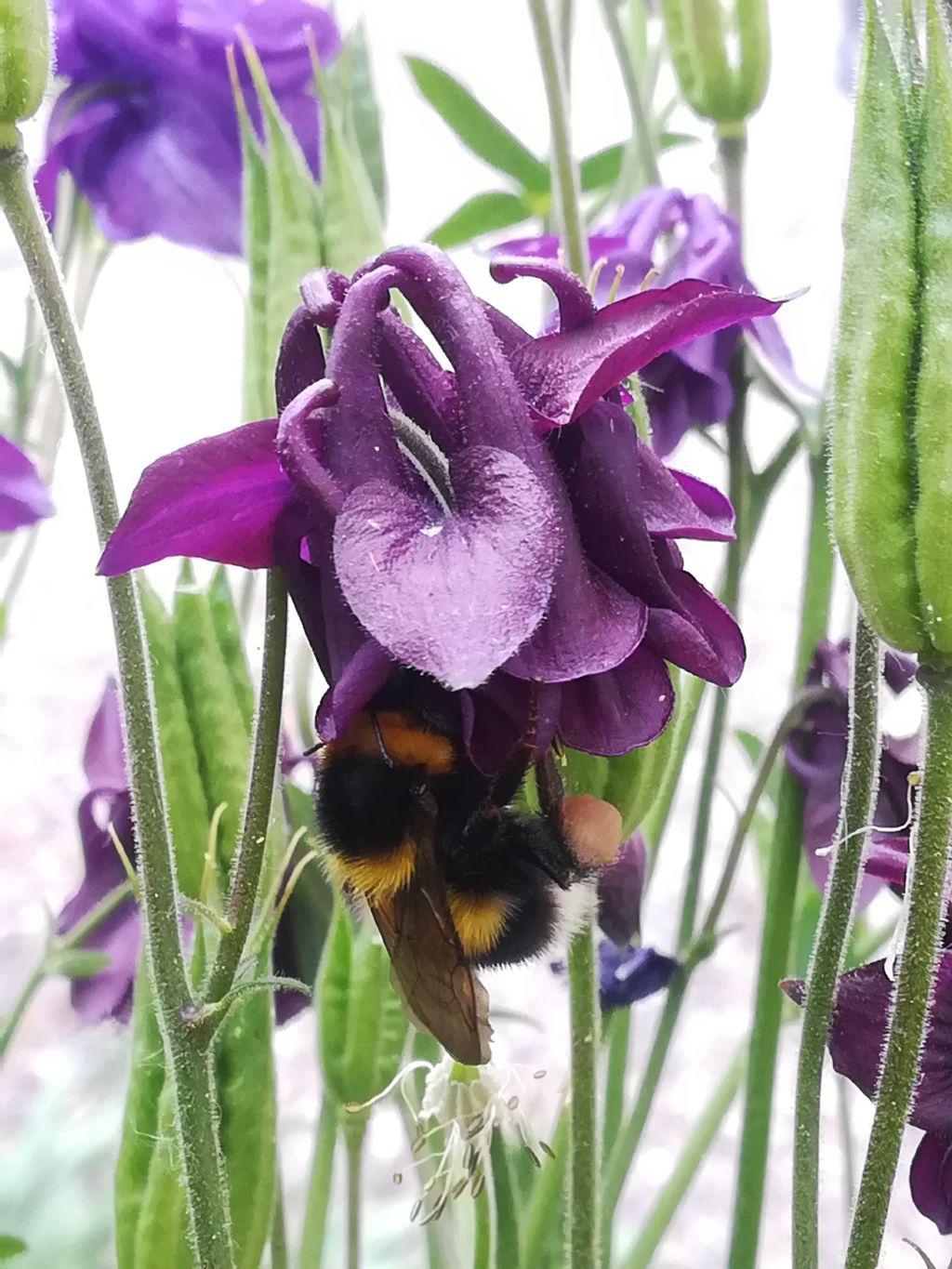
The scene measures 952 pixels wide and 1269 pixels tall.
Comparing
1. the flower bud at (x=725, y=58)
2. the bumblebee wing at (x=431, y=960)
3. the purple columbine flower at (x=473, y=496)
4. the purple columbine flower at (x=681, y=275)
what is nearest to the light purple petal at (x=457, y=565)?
the purple columbine flower at (x=473, y=496)

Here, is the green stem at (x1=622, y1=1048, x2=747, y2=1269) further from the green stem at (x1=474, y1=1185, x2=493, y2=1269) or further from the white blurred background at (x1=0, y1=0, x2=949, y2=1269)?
the white blurred background at (x1=0, y1=0, x2=949, y2=1269)

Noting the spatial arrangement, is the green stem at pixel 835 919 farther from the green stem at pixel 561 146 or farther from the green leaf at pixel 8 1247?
the green leaf at pixel 8 1247

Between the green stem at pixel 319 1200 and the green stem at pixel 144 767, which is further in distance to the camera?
the green stem at pixel 319 1200

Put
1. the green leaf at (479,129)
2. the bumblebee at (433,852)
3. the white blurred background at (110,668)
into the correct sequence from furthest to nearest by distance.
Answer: the white blurred background at (110,668), the green leaf at (479,129), the bumblebee at (433,852)

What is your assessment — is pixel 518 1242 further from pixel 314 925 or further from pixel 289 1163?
pixel 289 1163

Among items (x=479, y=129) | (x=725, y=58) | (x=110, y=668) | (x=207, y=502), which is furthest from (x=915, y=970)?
(x=110, y=668)

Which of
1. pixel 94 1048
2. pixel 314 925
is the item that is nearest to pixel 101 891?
pixel 314 925

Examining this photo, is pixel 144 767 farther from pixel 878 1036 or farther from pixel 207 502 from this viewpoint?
pixel 878 1036
